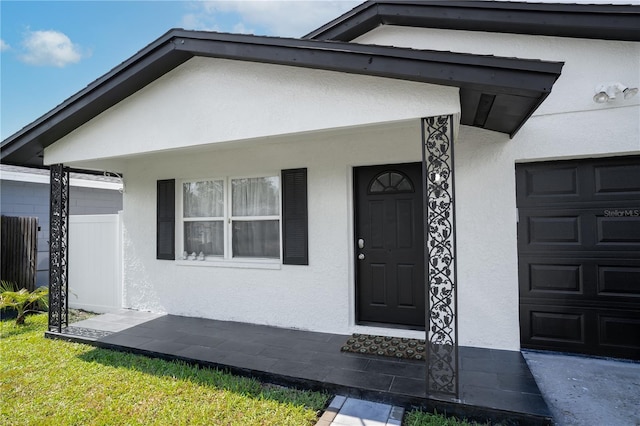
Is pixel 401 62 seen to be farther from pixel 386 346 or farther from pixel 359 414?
pixel 386 346

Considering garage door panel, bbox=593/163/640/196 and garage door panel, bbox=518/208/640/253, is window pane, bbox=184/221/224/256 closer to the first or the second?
garage door panel, bbox=518/208/640/253

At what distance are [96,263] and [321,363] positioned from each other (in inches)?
219

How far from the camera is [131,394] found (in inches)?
138

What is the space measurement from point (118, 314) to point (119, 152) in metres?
3.27

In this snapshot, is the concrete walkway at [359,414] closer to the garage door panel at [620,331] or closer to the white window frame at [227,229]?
the white window frame at [227,229]

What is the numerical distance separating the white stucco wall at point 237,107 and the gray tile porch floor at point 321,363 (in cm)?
267

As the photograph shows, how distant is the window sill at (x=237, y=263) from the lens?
5426mm

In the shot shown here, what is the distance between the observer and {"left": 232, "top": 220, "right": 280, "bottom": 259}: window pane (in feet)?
18.4

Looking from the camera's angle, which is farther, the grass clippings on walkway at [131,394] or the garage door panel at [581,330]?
the garage door panel at [581,330]

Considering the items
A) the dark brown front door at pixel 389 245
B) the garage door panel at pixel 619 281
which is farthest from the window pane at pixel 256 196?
the garage door panel at pixel 619 281

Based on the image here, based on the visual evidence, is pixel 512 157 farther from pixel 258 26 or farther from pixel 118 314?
pixel 118 314

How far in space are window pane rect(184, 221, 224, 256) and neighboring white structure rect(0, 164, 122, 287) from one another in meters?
2.62

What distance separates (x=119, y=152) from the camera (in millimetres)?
4773

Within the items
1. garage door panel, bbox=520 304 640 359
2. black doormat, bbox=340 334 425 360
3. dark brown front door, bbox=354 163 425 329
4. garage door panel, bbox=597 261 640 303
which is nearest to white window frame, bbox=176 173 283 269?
dark brown front door, bbox=354 163 425 329
